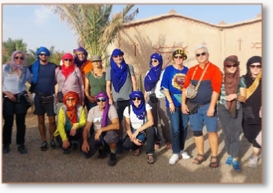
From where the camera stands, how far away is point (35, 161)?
3633 millimetres

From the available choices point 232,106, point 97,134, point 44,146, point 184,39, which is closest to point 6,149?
point 44,146

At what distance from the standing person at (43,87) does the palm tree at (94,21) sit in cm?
42

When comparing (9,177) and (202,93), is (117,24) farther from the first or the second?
(9,177)

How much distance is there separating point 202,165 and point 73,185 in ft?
4.28

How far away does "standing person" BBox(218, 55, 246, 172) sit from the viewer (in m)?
3.37

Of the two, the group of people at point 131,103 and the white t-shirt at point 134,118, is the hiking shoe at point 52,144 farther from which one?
the white t-shirt at point 134,118

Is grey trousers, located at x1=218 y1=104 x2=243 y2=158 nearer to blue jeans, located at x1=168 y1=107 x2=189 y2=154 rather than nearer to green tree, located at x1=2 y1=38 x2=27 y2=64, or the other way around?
blue jeans, located at x1=168 y1=107 x2=189 y2=154

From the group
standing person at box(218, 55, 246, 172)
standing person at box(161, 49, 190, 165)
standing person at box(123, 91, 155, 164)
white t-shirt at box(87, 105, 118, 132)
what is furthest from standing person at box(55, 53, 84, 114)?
standing person at box(218, 55, 246, 172)

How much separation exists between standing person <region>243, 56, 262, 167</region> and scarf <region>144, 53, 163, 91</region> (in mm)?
859

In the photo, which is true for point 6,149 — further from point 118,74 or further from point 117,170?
point 118,74

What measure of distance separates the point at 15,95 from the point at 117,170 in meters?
1.28

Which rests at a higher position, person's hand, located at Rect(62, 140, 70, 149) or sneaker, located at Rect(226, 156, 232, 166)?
person's hand, located at Rect(62, 140, 70, 149)

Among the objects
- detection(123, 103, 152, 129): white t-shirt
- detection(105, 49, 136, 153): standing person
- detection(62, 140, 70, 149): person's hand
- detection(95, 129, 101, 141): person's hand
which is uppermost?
detection(105, 49, 136, 153): standing person

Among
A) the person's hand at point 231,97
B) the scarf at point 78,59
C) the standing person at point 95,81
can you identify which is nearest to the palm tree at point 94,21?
the scarf at point 78,59
